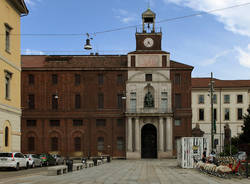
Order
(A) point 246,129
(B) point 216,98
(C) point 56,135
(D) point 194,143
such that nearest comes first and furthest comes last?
(D) point 194,143
(A) point 246,129
(C) point 56,135
(B) point 216,98

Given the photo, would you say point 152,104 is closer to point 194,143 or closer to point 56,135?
point 56,135

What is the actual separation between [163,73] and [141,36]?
680 centimetres

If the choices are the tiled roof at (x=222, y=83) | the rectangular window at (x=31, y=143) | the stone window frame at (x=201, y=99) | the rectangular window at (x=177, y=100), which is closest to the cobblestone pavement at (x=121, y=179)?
the rectangular window at (x=177, y=100)

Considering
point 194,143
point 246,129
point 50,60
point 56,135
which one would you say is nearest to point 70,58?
point 50,60

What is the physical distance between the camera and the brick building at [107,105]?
67938mm

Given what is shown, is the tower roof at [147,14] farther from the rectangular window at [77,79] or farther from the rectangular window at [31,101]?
the rectangular window at [31,101]

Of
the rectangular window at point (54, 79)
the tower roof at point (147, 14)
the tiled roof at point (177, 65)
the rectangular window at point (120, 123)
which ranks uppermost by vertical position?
the tower roof at point (147, 14)

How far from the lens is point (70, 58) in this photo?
71438 millimetres

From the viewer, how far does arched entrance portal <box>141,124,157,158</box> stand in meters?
69.0

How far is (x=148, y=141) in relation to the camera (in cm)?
6956

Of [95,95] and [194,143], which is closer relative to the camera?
[194,143]

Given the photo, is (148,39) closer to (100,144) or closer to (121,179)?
(100,144)

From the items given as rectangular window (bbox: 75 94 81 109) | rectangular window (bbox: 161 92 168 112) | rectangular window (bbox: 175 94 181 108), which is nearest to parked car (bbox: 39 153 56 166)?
rectangular window (bbox: 75 94 81 109)

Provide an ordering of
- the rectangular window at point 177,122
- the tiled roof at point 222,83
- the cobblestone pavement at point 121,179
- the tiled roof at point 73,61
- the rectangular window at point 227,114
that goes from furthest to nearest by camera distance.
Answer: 1. the tiled roof at point 222,83
2. the rectangular window at point 227,114
3. the tiled roof at point 73,61
4. the rectangular window at point 177,122
5. the cobblestone pavement at point 121,179
